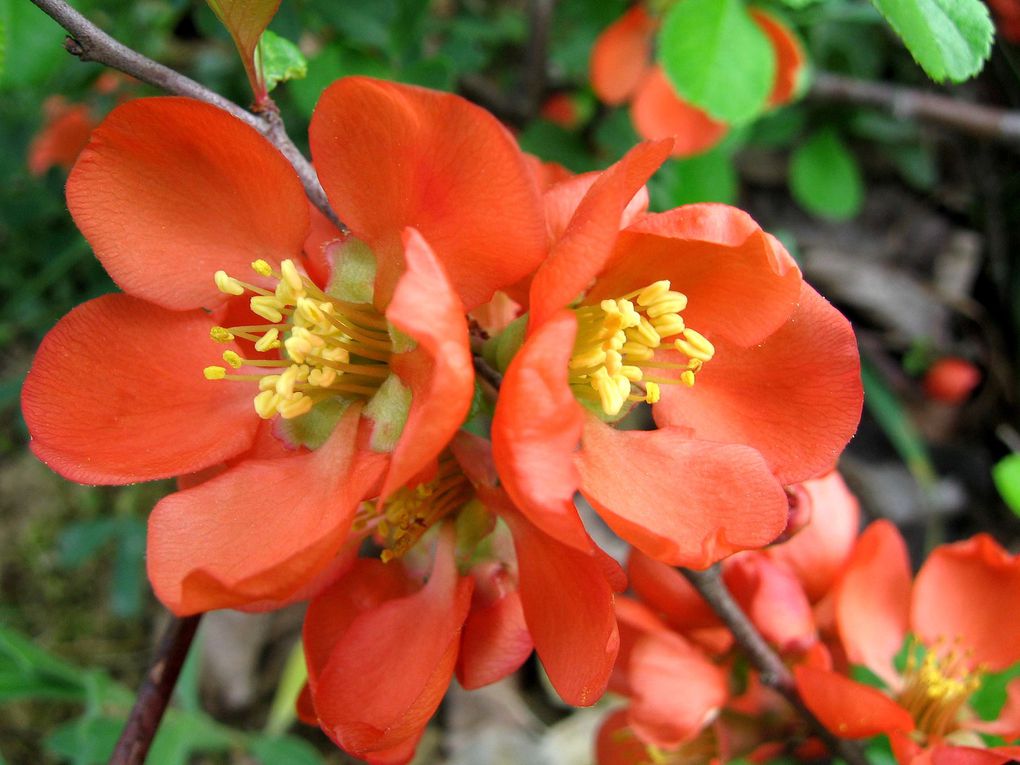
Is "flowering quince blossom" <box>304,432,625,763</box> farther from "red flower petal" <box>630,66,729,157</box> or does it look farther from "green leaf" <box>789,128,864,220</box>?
"green leaf" <box>789,128,864,220</box>

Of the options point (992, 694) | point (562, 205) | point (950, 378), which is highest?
point (562, 205)

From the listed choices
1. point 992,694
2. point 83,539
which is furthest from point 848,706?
point 83,539

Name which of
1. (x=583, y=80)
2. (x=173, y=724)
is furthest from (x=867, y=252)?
(x=173, y=724)

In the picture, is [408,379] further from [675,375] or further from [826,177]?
[826,177]

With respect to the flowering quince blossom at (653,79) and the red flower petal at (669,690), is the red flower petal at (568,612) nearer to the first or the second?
the red flower petal at (669,690)

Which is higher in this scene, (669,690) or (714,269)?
(714,269)

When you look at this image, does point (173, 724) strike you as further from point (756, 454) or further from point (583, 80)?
point (583, 80)
